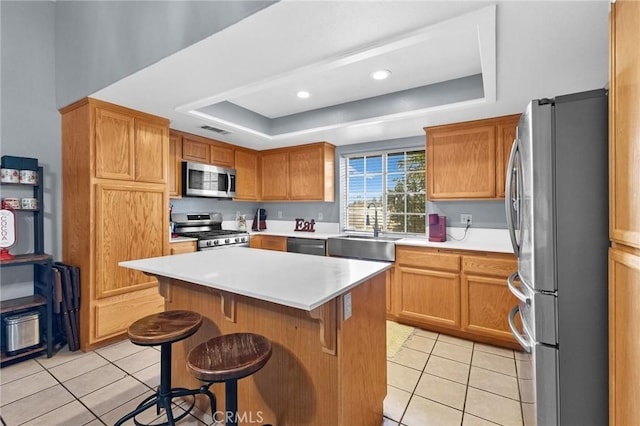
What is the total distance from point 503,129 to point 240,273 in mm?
2968

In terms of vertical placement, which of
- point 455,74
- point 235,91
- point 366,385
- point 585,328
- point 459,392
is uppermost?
point 455,74

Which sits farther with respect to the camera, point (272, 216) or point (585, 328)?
point (272, 216)

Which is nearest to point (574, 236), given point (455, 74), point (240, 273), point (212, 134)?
point (240, 273)

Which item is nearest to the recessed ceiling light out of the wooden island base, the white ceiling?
the white ceiling

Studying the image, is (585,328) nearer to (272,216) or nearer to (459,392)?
(459,392)

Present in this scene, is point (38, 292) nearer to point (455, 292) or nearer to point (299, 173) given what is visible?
point (299, 173)

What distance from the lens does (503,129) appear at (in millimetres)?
3027

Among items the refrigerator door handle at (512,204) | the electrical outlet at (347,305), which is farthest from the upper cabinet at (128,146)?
the refrigerator door handle at (512,204)

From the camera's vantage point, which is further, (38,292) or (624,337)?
(38,292)

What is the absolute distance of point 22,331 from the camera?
2.52 meters

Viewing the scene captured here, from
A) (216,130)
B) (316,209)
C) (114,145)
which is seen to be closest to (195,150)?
(216,130)

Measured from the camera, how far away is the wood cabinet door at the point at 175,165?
3639mm

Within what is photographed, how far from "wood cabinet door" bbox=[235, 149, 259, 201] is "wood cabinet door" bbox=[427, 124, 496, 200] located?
9.00ft

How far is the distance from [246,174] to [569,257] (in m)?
4.17
